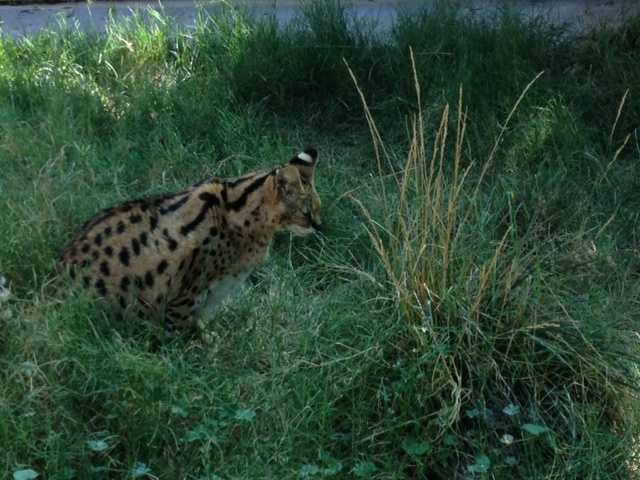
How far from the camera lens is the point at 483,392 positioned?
5.32 meters

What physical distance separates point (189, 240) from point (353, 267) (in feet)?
2.47

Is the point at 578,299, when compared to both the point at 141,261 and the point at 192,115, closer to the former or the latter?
the point at 141,261

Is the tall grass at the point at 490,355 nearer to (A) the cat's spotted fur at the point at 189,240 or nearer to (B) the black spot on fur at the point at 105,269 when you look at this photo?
(A) the cat's spotted fur at the point at 189,240

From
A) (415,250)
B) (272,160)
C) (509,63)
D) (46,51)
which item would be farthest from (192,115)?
(415,250)

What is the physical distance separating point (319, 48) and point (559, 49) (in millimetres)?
1522

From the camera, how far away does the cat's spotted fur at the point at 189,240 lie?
19.2 feet

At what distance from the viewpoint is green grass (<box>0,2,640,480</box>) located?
5203 millimetres

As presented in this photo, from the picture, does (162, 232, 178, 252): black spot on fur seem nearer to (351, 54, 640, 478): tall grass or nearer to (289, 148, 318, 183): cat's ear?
(289, 148, 318, 183): cat's ear

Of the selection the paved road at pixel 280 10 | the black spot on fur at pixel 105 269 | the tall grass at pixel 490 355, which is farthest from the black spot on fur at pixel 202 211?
the paved road at pixel 280 10

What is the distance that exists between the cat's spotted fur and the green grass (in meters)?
0.16

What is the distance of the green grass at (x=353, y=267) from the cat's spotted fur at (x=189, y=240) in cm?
16

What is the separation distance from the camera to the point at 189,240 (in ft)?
19.6

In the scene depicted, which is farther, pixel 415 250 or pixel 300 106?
pixel 300 106

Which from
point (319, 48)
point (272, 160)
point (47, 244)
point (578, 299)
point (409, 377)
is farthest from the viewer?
point (319, 48)
